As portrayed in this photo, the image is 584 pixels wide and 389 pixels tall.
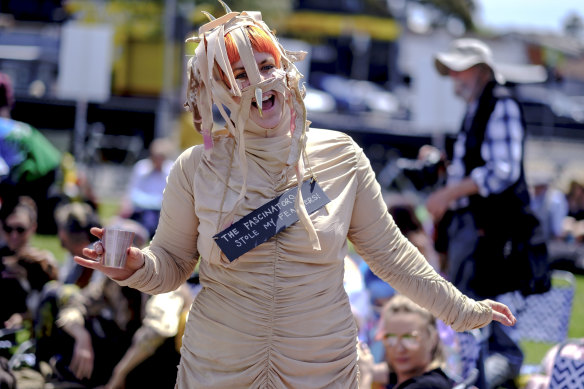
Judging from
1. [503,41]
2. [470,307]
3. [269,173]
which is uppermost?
[269,173]

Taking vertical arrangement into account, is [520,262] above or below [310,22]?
above

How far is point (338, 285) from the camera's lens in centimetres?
227

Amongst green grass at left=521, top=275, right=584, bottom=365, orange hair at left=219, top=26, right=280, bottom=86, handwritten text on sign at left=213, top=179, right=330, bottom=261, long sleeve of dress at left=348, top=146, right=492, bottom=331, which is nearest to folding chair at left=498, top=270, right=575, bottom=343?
green grass at left=521, top=275, right=584, bottom=365

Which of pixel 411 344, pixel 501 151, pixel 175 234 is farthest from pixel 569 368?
pixel 175 234

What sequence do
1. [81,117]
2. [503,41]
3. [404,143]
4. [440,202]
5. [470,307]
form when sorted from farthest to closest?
[503,41] → [404,143] → [81,117] → [440,202] → [470,307]

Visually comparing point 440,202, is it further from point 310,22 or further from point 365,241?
point 310,22

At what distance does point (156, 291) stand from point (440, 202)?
73.6 inches

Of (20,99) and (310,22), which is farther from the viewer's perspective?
(310,22)

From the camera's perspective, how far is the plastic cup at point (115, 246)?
204cm

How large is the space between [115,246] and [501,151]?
2225 mm

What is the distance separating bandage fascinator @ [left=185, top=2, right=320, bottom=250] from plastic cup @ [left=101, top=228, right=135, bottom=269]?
25cm

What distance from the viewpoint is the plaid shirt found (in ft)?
12.3

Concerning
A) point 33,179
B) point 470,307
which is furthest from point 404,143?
point 470,307

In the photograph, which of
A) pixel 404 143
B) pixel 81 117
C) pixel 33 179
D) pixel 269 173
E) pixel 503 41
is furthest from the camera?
pixel 503 41
